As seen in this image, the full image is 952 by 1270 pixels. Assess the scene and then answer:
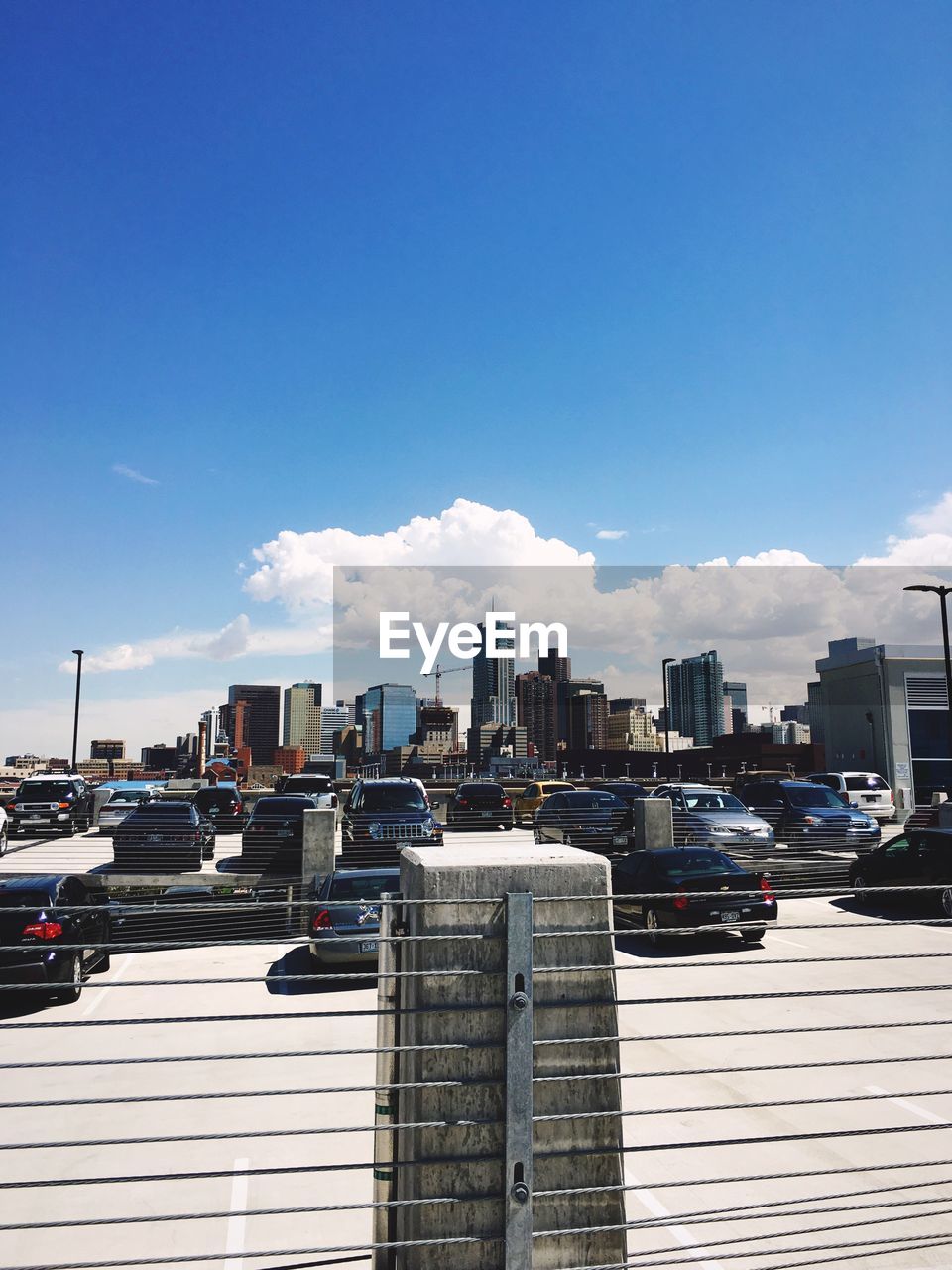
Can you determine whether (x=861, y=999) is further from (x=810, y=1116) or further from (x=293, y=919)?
(x=293, y=919)

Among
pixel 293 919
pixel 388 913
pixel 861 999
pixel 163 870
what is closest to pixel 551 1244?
pixel 388 913

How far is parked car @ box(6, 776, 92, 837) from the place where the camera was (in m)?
26.6

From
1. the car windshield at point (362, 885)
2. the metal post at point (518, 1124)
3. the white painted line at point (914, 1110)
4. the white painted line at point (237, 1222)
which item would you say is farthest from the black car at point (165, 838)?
the metal post at point (518, 1124)

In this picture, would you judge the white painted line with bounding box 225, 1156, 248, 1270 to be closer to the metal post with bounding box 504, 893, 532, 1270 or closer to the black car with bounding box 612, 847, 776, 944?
the metal post with bounding box 504, 893, 532, 1270

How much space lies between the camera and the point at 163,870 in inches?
677

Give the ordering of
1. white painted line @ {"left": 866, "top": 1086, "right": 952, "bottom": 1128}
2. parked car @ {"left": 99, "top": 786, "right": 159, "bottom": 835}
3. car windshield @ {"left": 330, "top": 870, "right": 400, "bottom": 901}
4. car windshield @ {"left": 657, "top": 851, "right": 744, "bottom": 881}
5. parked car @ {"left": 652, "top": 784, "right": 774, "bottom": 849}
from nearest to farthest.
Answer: white painted line @ {"left": 866, "top": 1086, "right": 952, "bottom": 1128}
car windshield @ {"left": 330, "top": 870, "right": 400, "bottom": 901}
car windshield @ {"left": 657, "top": 851, "right": 744, "bottom": 881}
parked car @ {"left": 652, "top": 784, "right": 774, "bottom": 849}
parked car @ {"left": 99, "top": 786, "right": 159, "bottom": 835}

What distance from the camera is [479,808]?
26.7 meters

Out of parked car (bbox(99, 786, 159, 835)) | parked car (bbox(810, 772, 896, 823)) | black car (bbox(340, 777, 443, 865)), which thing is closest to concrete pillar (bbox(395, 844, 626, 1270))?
black car (bbox(340, 777, 443, 865))

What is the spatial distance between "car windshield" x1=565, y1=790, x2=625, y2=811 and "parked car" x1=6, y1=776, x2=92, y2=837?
14.9 metres

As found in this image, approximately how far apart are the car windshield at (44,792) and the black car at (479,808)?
12.5m

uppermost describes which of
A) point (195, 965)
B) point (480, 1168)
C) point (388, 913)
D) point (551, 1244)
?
point (388, 913)

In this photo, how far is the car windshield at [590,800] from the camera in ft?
78.8

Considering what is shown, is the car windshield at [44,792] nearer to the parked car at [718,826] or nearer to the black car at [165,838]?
the black car at [165,838]

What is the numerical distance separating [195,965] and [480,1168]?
11029mm
